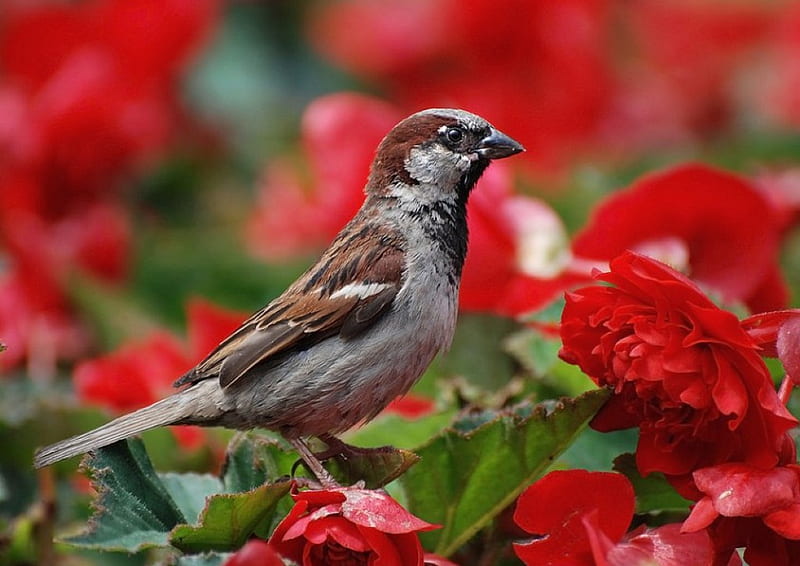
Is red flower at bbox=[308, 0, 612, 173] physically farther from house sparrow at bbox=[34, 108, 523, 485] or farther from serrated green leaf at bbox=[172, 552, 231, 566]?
serrated green leaf at bbox=[172, 552, 231, 566]

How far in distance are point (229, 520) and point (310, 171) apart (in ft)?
7.24

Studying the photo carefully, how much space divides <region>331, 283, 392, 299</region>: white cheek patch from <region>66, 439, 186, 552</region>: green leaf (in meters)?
0.58

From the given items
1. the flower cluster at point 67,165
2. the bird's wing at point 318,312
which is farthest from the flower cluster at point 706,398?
the flower cluster at point 67,165

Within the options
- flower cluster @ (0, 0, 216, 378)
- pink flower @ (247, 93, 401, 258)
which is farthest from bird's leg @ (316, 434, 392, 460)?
flower cluster @ (0, 0, 216, 378)

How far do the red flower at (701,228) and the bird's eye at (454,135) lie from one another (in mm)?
278

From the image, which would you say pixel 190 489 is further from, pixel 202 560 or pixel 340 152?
pixel 340 152

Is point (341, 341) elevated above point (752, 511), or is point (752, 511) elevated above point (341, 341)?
point (341, 341)

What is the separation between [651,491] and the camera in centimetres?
152

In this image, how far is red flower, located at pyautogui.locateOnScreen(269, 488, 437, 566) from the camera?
4.08 feet

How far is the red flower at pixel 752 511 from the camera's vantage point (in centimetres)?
125

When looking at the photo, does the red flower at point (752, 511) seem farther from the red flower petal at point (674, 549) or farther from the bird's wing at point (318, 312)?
the bird's wing at point (318, 312)

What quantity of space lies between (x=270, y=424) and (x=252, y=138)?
2.30m

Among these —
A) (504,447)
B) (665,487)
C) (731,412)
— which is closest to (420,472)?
(504,447)

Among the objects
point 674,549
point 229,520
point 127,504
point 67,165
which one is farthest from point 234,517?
point 67,165
